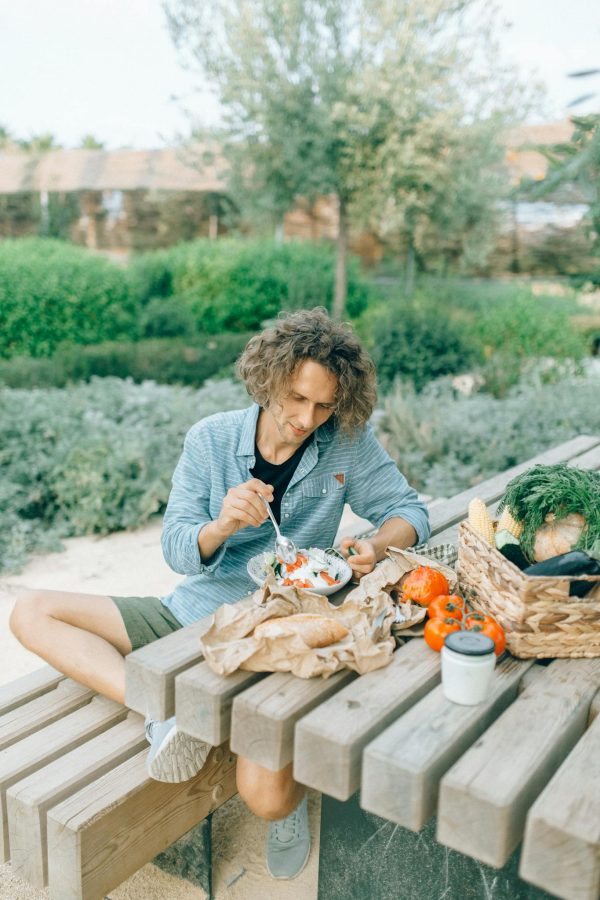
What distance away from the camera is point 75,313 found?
9.23 m

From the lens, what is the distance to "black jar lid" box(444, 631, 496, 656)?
1.31 meters

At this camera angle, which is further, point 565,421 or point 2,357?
point 2,357

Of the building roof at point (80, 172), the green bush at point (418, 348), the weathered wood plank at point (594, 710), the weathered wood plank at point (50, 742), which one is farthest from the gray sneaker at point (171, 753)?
the building roof at point (80, 172)

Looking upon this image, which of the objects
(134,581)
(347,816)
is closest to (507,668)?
(347,816)

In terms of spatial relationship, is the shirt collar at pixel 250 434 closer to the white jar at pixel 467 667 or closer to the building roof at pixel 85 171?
the white jar at pixel 467 667

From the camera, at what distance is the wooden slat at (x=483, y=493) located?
2531 mm

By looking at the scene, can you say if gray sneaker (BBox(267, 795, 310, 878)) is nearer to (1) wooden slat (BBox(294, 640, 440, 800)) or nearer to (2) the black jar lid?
(1) wooden slat (BBox(294, 640, 440, 800))

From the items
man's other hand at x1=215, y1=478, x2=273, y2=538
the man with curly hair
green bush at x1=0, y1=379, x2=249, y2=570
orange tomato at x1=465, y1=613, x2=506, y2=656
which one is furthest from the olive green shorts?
green bush at x1=0, y1=379, x2=249, y2=570

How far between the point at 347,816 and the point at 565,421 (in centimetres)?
393

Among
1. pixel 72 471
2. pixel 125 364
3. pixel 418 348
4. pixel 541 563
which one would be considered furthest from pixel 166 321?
pixel 541 563

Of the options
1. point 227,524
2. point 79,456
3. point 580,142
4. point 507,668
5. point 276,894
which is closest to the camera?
point 507,668

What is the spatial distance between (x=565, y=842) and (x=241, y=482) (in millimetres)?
1264

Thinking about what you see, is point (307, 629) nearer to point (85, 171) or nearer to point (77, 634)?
point (77, 634)

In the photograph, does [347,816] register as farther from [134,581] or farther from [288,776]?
[134,581]
